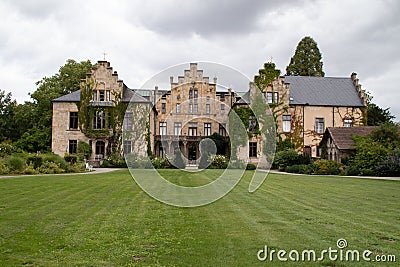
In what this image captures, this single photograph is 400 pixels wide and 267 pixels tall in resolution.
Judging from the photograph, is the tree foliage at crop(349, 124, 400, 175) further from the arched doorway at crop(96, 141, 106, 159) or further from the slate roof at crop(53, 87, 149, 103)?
the arched doorway at crop(96, 141, 106, 159)

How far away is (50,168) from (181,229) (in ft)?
66.9

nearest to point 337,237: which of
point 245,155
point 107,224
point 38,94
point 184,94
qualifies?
point 107,224

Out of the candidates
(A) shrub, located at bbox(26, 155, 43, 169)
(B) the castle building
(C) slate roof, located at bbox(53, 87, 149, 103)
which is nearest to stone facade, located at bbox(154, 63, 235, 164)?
(B) the castle building

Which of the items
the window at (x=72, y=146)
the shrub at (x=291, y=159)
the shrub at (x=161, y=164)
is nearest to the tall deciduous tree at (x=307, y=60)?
the shrub at (x=291, y=159)

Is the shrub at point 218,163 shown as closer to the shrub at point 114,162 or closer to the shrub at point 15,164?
the shrub at point 114,162

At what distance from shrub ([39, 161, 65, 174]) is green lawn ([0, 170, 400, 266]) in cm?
1347

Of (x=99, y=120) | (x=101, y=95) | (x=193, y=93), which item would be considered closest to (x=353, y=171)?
(x=193, y=93)

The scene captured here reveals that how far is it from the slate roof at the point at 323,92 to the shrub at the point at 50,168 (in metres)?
23.5

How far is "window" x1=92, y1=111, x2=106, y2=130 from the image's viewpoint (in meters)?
40.1

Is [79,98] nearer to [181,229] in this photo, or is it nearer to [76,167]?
[76,167]

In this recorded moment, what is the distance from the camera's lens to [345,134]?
111ft

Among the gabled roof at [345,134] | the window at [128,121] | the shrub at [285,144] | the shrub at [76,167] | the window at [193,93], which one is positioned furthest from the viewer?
the window at [193,93]

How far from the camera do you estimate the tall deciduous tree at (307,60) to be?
51.8m

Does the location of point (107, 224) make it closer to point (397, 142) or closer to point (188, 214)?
point (188, 214)
